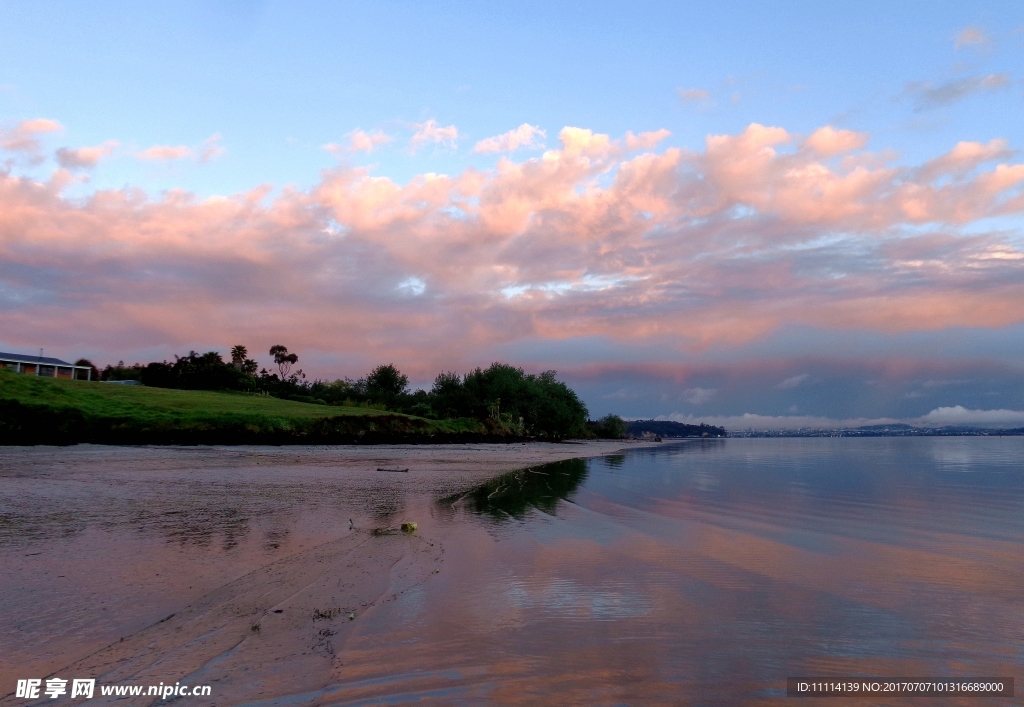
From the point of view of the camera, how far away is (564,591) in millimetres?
8930

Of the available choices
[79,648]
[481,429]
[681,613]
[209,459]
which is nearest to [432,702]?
[79,648]

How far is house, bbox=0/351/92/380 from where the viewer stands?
260ft

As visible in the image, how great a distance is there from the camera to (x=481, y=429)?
80188 millimetres

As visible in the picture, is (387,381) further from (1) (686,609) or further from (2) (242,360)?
(1) (686,609)

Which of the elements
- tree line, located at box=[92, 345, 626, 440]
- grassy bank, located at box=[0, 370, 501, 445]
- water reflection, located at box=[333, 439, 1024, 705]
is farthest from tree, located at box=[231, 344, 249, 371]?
water reflection, located at box=[333, 439, 1024, 705]

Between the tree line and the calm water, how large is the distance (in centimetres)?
6409

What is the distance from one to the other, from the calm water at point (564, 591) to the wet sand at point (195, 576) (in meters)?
0.06

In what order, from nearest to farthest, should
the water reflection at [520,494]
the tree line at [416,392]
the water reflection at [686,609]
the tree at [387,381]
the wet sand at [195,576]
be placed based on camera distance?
the wet sand at [195,576] → the water reflection at [686,609] → the water reflection at [520,494] → the tree line at [416,392] → the tree at [387,381]

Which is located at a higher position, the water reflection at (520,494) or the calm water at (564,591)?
the calm water at (564,591)

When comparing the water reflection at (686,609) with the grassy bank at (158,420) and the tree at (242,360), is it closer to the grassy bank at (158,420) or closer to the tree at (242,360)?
the grassy bank at (158,420)

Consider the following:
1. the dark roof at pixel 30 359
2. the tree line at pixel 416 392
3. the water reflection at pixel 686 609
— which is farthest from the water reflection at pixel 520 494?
the dark roof at pixel 30 359

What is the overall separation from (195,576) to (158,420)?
119 feet

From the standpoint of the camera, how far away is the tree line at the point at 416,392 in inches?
3034

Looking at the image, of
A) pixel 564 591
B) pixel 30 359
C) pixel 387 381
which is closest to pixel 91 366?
pixel 30 359
